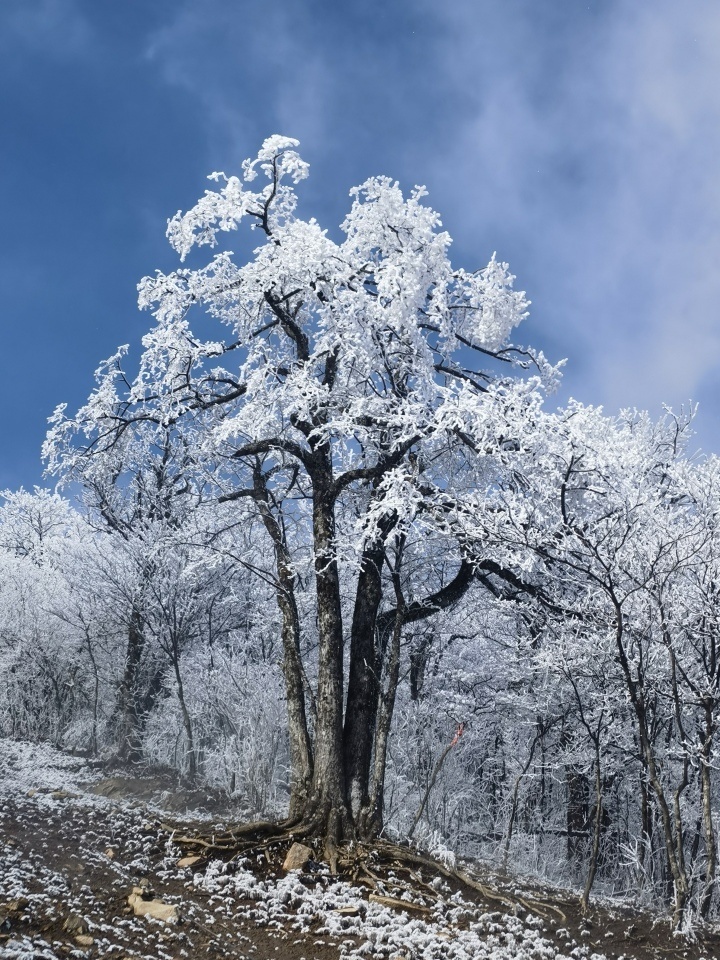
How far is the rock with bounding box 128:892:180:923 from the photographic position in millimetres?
6035

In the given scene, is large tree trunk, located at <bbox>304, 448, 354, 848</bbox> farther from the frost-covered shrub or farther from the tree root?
the frost-covered shrub

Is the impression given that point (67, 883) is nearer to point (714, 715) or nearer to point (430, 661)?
point (714, 715)

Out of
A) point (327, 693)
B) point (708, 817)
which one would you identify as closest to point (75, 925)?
point (327, 693)

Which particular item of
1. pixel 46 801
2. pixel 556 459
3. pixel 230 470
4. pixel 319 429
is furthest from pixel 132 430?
pixel 556 459

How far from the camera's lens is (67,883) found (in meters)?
6.38

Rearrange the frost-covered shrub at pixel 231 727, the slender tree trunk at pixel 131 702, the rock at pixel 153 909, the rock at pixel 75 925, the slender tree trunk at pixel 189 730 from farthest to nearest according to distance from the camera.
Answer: the slender tree trunk at pixel 131 702 < the slender tree trunk at pixel 189 730 < the frost-covered shrub at pixel 231 727 < the rock at pixel 153 909 < the rock at pixel 75 925

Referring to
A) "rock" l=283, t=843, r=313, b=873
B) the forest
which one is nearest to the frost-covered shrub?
the forest

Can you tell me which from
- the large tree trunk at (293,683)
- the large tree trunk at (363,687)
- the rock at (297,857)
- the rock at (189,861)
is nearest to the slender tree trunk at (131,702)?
the large tree trunk at (293,683)

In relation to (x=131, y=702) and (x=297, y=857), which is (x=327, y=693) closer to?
(x=297, y=857)

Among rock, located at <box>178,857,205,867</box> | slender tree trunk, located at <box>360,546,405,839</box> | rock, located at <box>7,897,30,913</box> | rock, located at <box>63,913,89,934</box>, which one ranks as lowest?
rock, located at <box>63,913,89,934</box>

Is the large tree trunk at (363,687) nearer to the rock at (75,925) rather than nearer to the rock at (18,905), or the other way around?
the rock at (75,925)

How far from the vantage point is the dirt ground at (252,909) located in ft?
18.2

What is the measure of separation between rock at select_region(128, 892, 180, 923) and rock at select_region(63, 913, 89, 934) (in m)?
0.67

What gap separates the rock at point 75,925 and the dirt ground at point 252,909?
17mm
